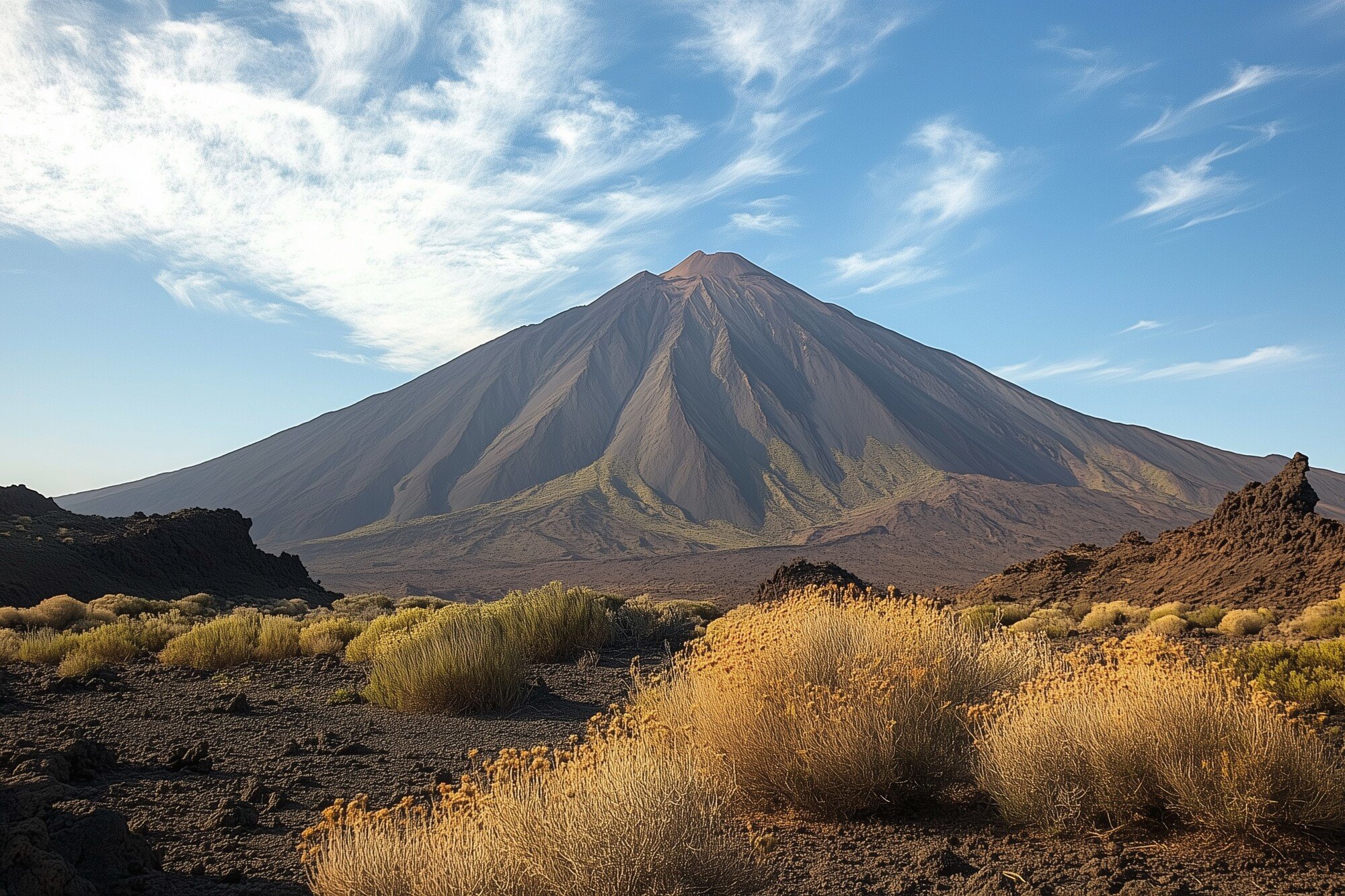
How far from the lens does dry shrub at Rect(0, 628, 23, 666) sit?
10062 mm

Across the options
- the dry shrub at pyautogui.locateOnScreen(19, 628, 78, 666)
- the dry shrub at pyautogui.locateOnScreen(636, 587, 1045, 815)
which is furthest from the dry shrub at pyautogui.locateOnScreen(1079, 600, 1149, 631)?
the dry shrub at pyautogui.locateOnScreen(19, 628, 78, 666)

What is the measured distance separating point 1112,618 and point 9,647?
16.6m

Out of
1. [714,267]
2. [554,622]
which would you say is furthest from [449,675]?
[714,267]

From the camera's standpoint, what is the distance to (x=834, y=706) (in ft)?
14.5

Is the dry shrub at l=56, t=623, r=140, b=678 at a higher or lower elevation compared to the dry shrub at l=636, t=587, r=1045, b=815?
lower

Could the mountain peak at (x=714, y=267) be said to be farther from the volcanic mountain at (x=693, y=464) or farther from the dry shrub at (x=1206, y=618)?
the dry shrub at (x=1206, y=618)

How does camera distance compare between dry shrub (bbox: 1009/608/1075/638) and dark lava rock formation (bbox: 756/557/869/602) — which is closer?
dry shrub (bbox: 1009/608/1075/638)

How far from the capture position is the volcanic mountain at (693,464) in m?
78.7

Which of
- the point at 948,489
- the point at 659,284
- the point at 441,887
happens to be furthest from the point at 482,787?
the point at 659,284

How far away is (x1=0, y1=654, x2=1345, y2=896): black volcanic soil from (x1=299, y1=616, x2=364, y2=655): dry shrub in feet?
8.88

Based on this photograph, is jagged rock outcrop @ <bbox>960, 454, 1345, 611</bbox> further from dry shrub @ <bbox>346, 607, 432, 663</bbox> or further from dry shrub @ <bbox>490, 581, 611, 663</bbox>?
dry shrub @ <bbox>346, 607, 432, 663</bbox>

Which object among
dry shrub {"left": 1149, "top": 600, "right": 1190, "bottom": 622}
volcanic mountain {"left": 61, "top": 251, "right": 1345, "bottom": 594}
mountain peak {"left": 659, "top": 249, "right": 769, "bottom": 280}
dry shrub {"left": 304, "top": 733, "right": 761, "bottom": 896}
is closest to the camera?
dry shrub {"left": 304, "top": 733, "right": 761, "bottom": 896}

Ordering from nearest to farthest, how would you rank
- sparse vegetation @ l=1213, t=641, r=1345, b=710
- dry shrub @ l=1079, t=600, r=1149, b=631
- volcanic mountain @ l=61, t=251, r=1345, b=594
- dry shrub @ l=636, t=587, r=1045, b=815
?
dry shrub @ l=636, t=587, r=1045, b=815 → sparse vegetation @ l=1213, t=641, r=1345, b=710 → dry shrub @ l=1079, t=600, r=1149, b=631 → volcanic mountain @ l=61, t=251, r=1345, b=594

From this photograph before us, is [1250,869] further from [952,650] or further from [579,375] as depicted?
[579,375]
